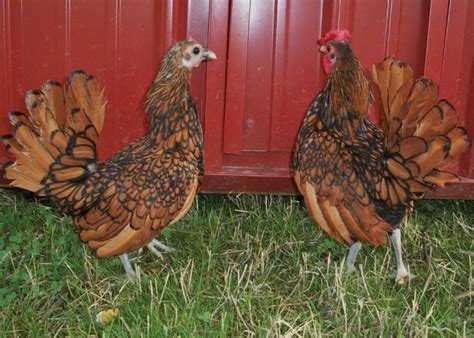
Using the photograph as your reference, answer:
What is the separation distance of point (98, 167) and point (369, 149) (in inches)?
56.2

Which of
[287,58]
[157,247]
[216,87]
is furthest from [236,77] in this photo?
[157,247]

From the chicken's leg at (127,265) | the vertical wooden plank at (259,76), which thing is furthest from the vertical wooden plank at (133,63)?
the chicken's leg at (127,265)

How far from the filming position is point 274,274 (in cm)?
326

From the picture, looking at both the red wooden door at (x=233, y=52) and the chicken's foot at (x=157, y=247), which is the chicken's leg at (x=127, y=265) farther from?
the red wooden door at (x=233, y=52)

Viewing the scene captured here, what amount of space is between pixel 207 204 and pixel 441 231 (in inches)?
66.1

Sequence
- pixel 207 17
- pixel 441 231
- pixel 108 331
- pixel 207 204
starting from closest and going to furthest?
1. pixel 108 331
2. pixel 207 17
3. pixel 441 231
4. pixel 207 204

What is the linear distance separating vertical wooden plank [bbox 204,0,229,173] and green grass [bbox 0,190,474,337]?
0.48 meters

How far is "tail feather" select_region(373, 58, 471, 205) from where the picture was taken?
2.76m

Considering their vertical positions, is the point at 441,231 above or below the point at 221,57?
below

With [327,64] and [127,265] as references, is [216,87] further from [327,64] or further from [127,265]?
[127,265]

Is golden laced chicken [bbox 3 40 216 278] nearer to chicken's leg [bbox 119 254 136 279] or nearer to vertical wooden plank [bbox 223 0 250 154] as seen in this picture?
chicken's leg [bbox 119 254 136 279]

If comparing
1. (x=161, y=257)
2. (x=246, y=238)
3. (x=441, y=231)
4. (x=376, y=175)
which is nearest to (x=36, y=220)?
(x=161, y=257)

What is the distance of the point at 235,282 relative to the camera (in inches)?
122

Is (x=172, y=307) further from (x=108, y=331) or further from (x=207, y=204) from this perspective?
(x=207, y=204)
